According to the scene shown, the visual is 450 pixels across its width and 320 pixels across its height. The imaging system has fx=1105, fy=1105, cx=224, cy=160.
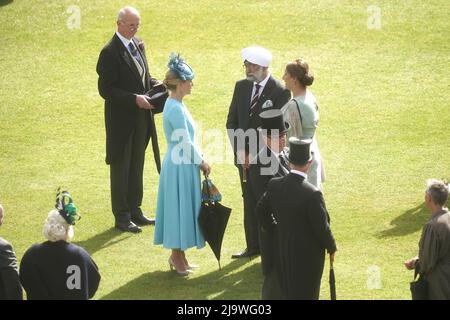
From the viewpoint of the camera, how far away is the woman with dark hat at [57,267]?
8945 millimetres

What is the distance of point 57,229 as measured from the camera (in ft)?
29.3

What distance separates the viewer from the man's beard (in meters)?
11.2

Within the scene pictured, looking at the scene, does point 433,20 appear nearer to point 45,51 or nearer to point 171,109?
point 45,51

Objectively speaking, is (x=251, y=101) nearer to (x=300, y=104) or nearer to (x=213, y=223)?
(x=300, y=104)

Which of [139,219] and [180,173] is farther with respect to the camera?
[139,219]

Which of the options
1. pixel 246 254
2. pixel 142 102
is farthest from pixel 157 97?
pixel 246 254

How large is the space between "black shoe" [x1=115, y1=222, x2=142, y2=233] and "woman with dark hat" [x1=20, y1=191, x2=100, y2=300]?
338 centimetres

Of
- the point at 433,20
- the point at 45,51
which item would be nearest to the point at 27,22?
the point at 45,51

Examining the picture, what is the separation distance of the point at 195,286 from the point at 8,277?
240 cm

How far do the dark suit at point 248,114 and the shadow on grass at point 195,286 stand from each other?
370 mm

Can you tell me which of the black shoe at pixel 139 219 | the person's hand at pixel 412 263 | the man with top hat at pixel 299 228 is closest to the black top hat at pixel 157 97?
the black shoe at pixel 139 219

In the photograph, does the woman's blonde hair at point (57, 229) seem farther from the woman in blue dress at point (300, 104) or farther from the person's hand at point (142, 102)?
the person's hand at point (142, 102)

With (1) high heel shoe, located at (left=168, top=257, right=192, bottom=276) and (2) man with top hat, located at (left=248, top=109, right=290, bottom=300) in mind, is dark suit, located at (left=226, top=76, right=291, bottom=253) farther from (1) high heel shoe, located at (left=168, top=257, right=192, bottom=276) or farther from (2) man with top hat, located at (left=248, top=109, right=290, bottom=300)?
(1) high heel shoe, located at (left=168, top=257, right=192, bottom=276)

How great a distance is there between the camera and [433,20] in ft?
61.1
